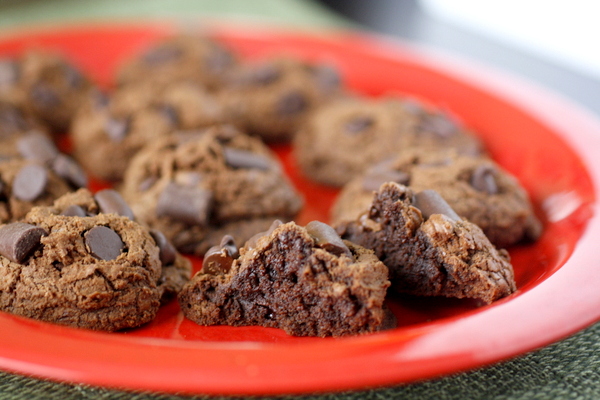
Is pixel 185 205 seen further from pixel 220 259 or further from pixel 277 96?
pixel 277 96

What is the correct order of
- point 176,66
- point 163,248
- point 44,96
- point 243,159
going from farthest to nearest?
point 176,66 → point 44,96 → point 243,159 → point 163,248

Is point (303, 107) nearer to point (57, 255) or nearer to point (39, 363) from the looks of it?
point (57, 255)

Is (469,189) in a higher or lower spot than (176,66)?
higher

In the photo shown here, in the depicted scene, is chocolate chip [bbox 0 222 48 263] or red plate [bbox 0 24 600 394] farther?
chocolate chip [bbox 0 222 48 263]

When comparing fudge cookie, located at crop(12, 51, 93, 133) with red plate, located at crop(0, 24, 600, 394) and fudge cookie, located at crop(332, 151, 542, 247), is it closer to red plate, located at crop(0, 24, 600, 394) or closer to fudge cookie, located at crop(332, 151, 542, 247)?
red plate, located at crop(0, 24, 600, 394)

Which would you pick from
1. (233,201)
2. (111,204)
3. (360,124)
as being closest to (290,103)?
(360,124)

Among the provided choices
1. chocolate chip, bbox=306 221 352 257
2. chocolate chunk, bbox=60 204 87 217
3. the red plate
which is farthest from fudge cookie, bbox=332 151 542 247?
chocolate chunk, bbox=60 204 87 217

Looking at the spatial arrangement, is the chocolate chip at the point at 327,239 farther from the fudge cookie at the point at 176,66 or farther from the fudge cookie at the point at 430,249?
the fudge cookie at the point at 176,66
